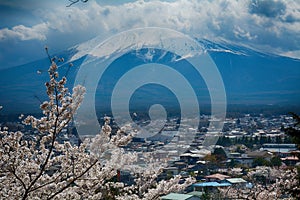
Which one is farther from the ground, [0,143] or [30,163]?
[0,143]

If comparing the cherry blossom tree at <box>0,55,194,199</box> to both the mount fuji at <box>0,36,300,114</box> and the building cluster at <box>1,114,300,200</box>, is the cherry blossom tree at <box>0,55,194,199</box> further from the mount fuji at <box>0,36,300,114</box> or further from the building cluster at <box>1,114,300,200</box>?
the mount fuji at <box>0,36,300,114</box>

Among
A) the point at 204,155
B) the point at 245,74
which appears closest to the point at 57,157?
the point at 204,155

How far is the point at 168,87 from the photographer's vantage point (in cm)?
7856

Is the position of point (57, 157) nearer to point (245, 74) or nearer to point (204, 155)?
point (204, 155)

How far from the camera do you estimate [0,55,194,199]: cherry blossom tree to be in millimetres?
2641

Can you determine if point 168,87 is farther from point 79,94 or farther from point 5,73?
point 79,94

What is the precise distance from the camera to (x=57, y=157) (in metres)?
3.28

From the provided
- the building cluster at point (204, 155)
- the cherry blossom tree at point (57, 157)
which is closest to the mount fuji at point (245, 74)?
the building cluster at point (204, 155)

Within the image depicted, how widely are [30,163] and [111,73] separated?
235 ft

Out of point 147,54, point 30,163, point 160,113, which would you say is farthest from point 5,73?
point 30,163

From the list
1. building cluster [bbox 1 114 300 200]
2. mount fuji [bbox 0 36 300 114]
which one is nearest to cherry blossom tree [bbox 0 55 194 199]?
building cluster [bbox 1 114 300 200]

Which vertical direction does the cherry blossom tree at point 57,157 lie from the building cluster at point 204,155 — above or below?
above

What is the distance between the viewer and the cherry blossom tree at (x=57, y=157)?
2.64 metres

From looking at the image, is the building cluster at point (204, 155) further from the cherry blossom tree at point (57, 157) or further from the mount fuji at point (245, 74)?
the mount fuji at point (245, 74)
